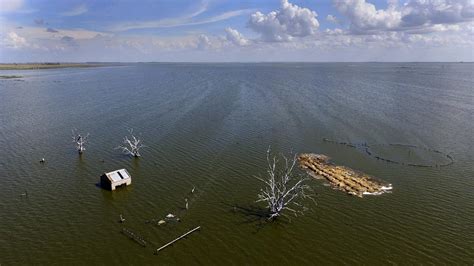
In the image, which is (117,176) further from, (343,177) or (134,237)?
(343,177)

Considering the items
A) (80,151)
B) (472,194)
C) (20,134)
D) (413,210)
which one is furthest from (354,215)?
(20,134)

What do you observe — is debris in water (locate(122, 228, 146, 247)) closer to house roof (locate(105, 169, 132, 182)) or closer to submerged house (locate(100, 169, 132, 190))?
submerged house (locate(100, 169, 132, 190))

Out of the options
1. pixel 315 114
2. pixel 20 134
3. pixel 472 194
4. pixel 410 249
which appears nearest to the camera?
pixel 410 249

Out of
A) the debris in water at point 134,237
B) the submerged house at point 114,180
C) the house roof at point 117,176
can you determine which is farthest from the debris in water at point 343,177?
the house roof at point 117,176

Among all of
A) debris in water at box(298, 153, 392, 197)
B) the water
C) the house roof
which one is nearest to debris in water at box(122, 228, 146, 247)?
the water

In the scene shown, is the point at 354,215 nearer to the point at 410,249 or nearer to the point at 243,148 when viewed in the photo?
the point at 410,249

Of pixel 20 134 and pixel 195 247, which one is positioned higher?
pixel 20 134
